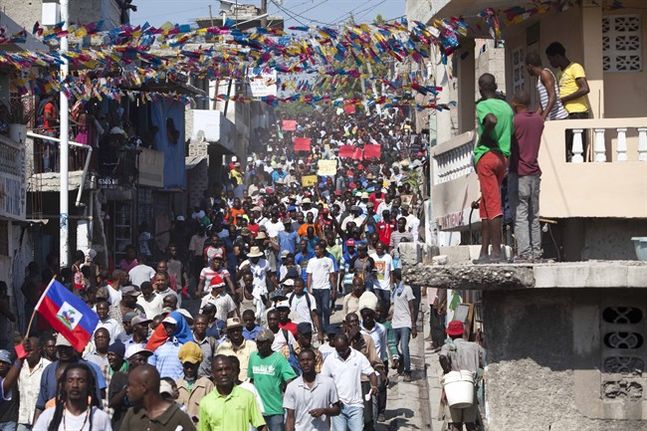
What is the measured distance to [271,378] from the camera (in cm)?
1348

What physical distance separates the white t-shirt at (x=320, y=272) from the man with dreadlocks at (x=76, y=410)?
13.9 m

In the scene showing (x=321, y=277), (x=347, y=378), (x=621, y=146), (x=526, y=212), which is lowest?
(x=347, y=378)

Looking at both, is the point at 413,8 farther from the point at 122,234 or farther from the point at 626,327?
the point at 122,234

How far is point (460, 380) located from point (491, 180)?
8.74 ft

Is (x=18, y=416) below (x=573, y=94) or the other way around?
below

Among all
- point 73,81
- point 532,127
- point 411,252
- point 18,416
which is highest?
point 73,81

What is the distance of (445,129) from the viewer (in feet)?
83.7

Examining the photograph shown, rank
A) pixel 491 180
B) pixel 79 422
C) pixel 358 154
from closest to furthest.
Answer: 1. pixel 79 422
2. pixel 491 180
3. pixel 358 154

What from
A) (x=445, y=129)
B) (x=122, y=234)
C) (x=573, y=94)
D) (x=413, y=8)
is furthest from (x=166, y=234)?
(x=573, y=94)

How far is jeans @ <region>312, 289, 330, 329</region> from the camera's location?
22266 millimetres

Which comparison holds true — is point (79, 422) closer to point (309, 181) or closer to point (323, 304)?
point (323, 304)

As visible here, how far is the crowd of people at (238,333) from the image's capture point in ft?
34.5

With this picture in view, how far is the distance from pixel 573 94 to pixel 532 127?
211 cm

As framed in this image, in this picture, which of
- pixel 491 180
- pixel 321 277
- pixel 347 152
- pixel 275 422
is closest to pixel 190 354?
pixel 275 422
